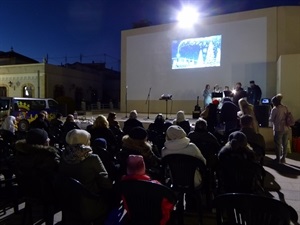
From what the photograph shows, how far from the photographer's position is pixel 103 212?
2.42 m

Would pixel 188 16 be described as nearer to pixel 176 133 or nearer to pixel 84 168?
pixel 176 133

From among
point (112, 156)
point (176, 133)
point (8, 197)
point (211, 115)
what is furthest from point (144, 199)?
point (211, 115)

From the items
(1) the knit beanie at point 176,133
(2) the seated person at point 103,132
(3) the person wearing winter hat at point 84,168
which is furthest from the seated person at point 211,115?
(3) the person wearing winter hat at point 84,168

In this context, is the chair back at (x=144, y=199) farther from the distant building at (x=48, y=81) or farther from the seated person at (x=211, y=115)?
the distant building at (x=48, y=81)

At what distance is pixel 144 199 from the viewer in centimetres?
199

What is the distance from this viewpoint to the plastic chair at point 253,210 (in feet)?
5.43

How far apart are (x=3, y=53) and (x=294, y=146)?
25066mm

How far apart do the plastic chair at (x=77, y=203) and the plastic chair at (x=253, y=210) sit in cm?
102

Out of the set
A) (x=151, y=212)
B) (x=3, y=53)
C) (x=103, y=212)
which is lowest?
(x=103, y=212)

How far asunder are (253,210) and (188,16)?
1519cm

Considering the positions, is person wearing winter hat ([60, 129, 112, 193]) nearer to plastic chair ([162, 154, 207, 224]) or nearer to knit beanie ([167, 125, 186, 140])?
plastic chair ([162, 154, 207, 224])

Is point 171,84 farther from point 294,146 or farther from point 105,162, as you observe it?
point 105,162

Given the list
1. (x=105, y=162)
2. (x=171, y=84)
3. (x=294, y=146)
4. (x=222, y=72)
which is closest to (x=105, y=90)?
(x=171, y=84)

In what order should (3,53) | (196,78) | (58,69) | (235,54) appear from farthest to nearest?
(3,53), (58,69), (196,78), (235,54)
